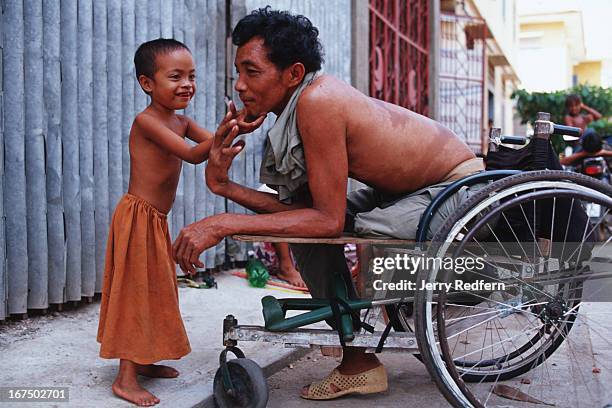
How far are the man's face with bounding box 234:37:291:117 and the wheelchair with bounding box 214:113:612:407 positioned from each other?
1.88ft

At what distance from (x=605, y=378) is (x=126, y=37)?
321cm

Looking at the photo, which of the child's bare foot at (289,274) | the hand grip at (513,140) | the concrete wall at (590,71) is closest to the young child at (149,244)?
the hand grip at (513,140)

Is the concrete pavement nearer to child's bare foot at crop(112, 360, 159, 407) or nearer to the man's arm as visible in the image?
child's bare foot at crop(112, 360, 159, 407)

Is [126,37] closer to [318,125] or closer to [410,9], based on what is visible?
[318,125]

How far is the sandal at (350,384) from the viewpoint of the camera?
9.63 ft

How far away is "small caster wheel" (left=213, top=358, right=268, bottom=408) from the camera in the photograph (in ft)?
8.41

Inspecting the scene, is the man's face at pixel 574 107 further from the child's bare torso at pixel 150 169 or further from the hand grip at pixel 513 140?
the child's bare torso at pixel 150 169

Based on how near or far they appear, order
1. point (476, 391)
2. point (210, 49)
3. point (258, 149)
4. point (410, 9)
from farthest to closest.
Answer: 1. point (410, 9)
2. point (258, 149)
3. point (210, 49)
4. point (476, 391)

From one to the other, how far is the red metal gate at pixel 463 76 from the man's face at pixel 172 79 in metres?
9.74

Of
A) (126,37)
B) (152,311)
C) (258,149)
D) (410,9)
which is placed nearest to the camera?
(152,311)

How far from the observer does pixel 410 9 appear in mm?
10391

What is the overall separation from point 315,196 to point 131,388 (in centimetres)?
103

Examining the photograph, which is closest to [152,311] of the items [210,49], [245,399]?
[245,399]

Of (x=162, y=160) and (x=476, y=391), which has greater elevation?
(x=162, y=160)
